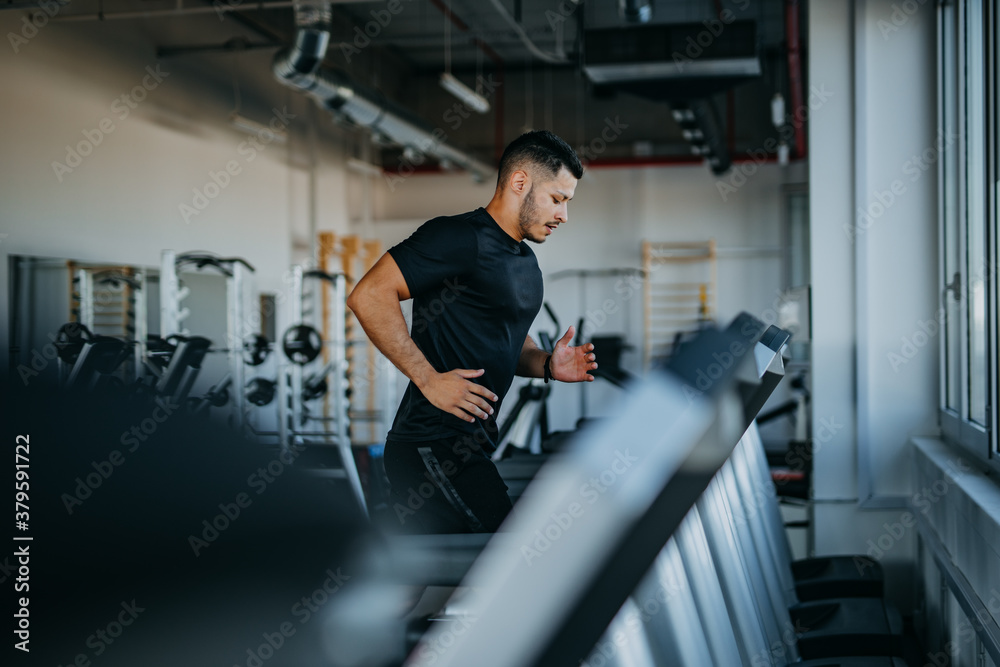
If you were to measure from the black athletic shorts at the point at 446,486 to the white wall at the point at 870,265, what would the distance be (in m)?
2.16

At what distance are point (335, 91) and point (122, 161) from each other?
4.70 feet

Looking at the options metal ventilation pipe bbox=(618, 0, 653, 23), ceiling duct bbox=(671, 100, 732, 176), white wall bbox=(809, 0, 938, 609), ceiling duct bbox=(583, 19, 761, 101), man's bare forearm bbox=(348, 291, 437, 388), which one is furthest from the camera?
ceiling duct bbox=(671, 100, 732, 176)

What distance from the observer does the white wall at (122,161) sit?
16.7ft

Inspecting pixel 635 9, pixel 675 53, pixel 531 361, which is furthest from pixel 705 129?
pixel 531 361

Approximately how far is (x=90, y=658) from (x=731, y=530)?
145cm

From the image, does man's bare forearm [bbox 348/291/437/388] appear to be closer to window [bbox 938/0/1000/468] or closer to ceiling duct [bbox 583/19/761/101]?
window [bbox 938/0/1000/468]

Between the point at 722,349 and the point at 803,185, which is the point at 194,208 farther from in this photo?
the point at 722,349

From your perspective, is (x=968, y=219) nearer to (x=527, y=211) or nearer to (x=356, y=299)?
(x=527, y=211)

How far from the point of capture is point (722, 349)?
1.92 feet

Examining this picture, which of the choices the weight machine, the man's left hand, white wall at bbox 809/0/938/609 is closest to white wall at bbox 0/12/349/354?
the weight machine

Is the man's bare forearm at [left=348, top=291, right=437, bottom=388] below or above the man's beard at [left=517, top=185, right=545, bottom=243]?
below

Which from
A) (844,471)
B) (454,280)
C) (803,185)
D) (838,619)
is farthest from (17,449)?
(803,185)

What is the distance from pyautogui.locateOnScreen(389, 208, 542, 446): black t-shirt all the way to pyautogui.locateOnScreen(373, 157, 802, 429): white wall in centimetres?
759

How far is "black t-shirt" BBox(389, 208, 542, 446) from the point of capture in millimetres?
1799
